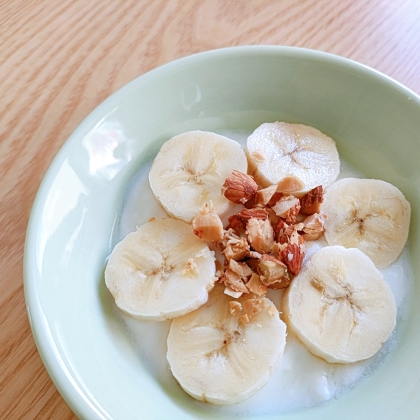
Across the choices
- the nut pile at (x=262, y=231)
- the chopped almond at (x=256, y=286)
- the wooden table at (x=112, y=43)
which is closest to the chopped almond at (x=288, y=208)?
the nut pile at (x=262, y=231)

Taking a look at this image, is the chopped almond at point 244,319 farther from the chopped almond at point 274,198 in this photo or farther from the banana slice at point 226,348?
the chopped almond at point 274,198

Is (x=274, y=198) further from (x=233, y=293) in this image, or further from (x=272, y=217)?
(x=233, y=293)

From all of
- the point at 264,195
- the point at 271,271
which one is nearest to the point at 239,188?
the point at 264,195

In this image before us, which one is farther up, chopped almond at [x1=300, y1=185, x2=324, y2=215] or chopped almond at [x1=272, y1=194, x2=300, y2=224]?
chopped almond at [x1=272, y1=194, x2=300, y2=224]

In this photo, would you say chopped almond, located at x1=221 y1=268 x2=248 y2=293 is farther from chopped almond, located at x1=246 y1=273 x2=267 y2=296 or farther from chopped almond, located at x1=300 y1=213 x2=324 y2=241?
chopped almond, located at x1=300 y1=213 x2=324 y2=241

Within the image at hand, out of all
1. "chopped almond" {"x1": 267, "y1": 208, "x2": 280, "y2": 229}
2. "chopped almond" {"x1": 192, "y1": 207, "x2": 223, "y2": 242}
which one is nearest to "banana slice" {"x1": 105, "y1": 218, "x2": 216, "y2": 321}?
"chopped almond" {"x1": 192, "y1": 207, "x2": 223, "y2": 242}

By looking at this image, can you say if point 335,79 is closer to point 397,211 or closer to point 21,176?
point 397,211
